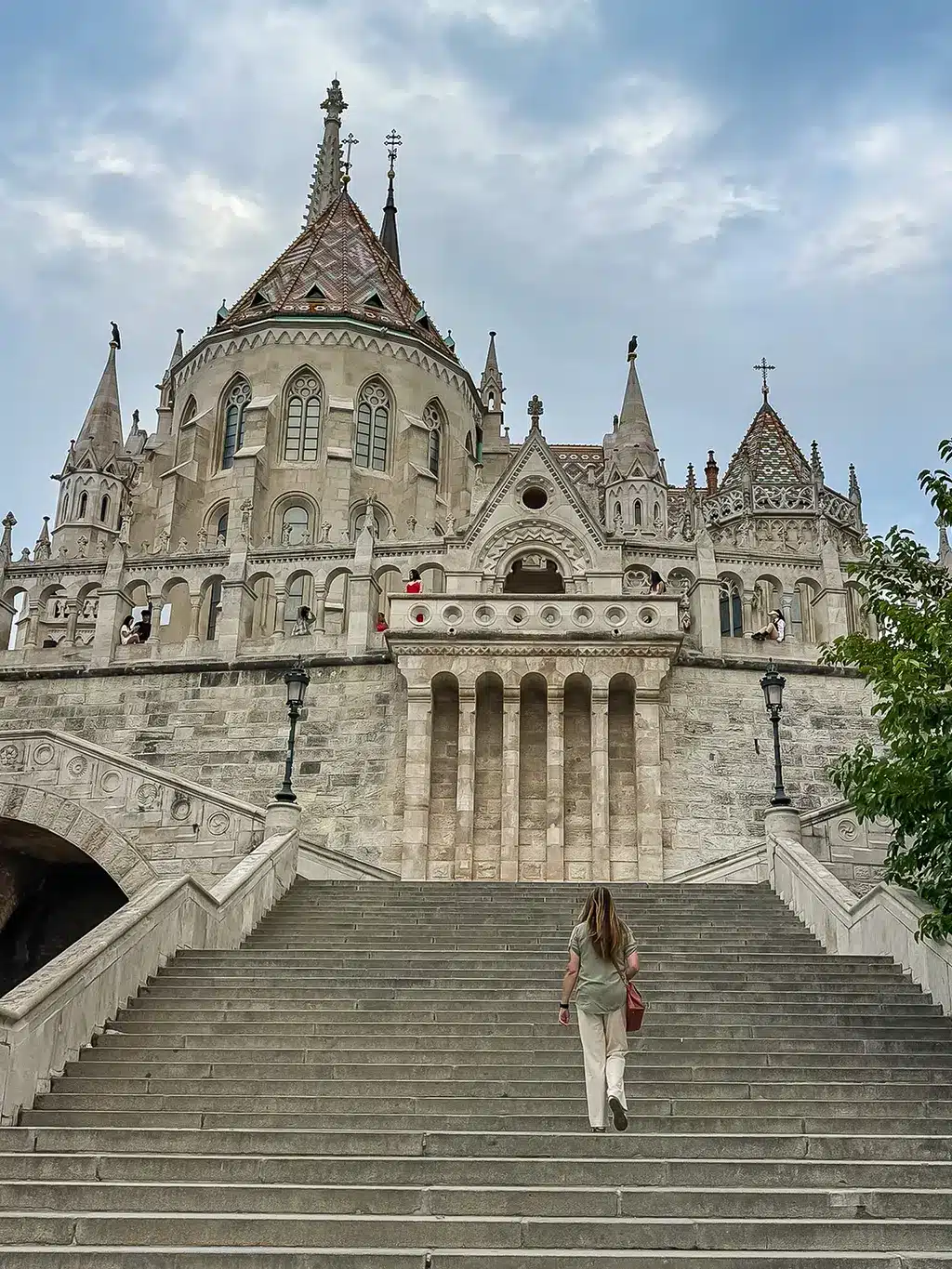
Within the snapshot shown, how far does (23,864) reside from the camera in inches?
880

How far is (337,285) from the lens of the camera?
1578 inches

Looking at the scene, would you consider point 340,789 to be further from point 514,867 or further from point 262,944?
point 262,944

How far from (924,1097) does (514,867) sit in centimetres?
1247

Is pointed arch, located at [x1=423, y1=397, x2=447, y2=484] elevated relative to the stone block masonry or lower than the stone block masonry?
elevated

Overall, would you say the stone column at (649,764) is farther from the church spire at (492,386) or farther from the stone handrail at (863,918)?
the church spire at (492,386)

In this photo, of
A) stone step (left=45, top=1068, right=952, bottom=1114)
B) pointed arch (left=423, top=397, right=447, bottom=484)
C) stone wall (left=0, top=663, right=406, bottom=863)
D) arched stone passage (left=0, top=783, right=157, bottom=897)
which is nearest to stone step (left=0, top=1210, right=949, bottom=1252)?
stone step (left=45, top=1068, right=952, bottom=1114)

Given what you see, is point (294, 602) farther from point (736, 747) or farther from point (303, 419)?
point (736, 747)

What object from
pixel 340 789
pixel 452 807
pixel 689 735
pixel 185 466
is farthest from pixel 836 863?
pixel 185 466

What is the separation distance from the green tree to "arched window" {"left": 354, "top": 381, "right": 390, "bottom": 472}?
24.9 m

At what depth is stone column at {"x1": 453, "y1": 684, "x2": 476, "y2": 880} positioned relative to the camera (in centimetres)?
2194

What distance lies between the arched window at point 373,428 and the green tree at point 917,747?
81.8 ft

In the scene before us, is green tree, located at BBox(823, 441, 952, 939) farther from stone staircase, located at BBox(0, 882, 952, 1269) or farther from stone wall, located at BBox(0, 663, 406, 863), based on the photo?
stone wall, located at BBox(0, 663, 406, 863)

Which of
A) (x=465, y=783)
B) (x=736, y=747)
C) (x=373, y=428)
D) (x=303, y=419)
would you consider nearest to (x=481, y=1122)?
(x=465, y=783)

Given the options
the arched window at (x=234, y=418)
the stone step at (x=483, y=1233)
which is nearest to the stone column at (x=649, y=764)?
the stone step at (x=483, y=1233)
